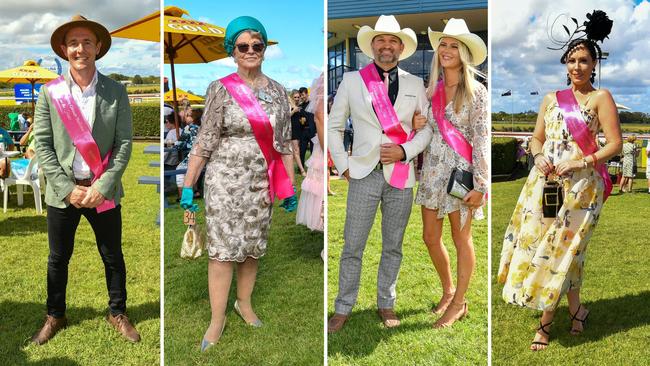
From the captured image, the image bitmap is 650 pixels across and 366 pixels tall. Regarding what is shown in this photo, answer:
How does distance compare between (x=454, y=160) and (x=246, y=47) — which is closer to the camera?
(x=246, y=47)

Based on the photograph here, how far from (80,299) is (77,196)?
1381mm

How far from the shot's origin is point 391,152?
3303mm

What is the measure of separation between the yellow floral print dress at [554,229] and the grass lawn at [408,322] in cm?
28

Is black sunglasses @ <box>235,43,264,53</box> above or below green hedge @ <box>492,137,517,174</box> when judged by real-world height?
above

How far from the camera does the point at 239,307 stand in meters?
3.48

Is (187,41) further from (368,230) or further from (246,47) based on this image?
(368,230)

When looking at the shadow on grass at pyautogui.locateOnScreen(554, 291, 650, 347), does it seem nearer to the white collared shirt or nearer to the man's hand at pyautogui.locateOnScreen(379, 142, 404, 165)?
the man's hand at pyautogui.locateOnScreen(379, 142, 404, 165)

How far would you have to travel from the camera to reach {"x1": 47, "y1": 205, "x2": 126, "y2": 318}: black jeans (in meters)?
3.67

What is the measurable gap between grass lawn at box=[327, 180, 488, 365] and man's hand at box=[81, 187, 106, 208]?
138 centimetres

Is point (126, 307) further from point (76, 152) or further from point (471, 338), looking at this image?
point (471, 338)

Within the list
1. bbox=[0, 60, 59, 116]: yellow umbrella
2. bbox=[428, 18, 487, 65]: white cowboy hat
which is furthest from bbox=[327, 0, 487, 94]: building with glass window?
bbox=[0, 60, 59, 116]: yellow umbrella

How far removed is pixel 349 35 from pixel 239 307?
1.69 meters

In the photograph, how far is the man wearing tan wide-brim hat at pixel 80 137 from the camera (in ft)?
11.3

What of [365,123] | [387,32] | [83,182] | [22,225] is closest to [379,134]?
[365,123]
